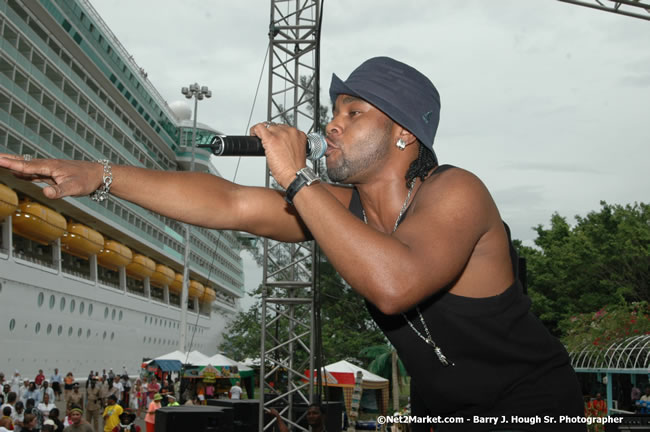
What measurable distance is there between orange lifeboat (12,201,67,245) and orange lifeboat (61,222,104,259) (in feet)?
5.85

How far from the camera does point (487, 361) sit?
159cm

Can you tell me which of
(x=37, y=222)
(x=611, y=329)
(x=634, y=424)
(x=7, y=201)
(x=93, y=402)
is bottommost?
(x=93, y=402)

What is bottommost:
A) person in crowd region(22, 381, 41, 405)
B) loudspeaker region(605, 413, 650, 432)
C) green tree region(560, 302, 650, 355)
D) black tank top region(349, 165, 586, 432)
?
person in crowd region(22, 381, 41, 405)

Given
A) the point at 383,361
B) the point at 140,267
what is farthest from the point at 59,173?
the point at 140,267

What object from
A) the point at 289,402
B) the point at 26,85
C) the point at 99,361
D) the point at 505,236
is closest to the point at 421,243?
the point at 505,236

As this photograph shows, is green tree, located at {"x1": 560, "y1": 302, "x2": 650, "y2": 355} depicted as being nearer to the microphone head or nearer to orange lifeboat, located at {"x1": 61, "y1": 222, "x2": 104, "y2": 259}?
the microphone head

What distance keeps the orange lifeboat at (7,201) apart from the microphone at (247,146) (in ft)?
85.6

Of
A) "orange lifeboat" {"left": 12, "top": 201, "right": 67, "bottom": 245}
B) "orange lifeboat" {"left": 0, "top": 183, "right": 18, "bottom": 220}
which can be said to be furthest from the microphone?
"orange lifeboat" {"left": 12, "top": 201, "right": 67, "bottom": 245}

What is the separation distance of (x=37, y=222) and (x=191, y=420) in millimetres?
21172

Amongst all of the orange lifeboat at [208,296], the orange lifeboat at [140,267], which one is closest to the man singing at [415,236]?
the orange lifeboat at [140,267]

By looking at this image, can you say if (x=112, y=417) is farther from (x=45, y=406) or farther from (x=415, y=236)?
(x=415, y=236)

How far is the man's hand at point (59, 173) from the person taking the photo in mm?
1779

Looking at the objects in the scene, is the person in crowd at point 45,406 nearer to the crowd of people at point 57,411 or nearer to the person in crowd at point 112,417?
the crowd of people at point 57,411

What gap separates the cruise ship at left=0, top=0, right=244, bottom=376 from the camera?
2670cm
